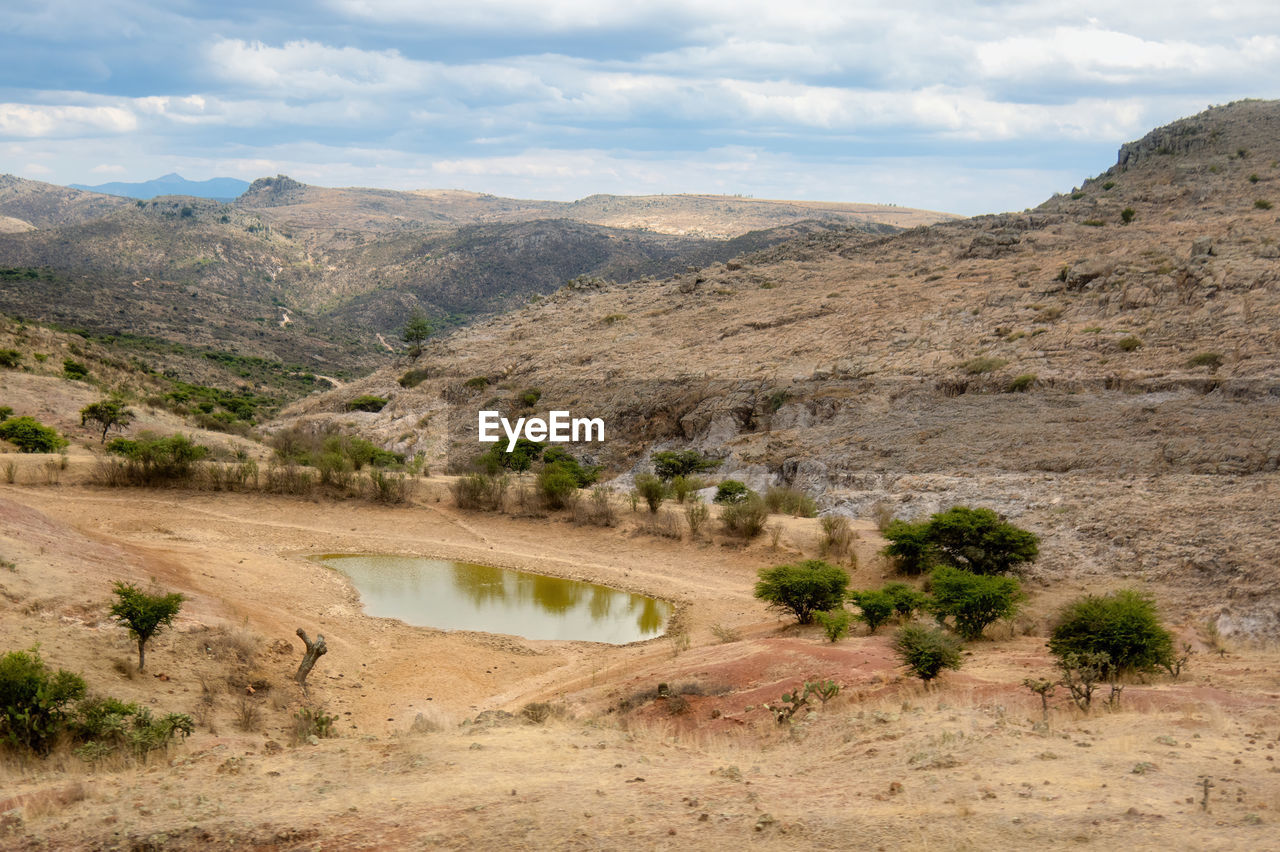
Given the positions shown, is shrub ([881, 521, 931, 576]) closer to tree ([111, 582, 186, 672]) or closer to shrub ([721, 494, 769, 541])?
shrub ([721, 494, 769, 541])

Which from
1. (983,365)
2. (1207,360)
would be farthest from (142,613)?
(1207,360)

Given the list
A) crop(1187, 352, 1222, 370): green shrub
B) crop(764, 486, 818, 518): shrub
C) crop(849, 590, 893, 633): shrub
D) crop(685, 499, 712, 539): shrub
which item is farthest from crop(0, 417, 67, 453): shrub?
crop(1187, 352, 1222, 370): green shrub

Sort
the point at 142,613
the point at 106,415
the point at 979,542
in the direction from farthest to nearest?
the point at 106,415, the point at 979,542, the point at 142,613

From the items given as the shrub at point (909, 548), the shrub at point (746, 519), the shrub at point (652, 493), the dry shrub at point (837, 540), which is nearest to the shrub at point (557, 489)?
the shrub at point (652, 493)

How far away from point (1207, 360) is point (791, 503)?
457 inches

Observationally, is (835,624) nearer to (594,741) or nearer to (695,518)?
(594,741)

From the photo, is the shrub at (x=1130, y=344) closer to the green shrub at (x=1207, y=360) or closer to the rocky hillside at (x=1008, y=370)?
the rocky hillside at (x=1008, y=370)

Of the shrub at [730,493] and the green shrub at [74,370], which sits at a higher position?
the green shrub at [74,370]

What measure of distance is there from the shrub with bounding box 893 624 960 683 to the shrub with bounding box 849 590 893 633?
8.59ft

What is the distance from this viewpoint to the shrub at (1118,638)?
9578 mm

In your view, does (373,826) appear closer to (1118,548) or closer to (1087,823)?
(1087,823)

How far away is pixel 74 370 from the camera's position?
3722 centimetres

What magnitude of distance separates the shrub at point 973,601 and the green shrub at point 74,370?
37.5 metres

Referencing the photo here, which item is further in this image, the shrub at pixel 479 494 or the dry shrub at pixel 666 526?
the shrub at pixel 479 494
